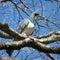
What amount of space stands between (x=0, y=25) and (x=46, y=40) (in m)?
0.83

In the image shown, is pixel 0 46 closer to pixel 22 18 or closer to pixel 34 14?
pixel 34 14

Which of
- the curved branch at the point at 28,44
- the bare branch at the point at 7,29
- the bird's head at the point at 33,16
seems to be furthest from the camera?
the bird's head at the point at 33,16

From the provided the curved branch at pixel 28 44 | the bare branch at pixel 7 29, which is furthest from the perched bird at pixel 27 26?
the curved branch at pixel 28 44

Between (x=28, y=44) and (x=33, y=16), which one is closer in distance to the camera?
(x=28, y=44)

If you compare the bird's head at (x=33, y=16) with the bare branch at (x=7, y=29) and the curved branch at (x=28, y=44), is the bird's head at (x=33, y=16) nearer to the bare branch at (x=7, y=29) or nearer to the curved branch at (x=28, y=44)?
the bare branch at (x=7, y=29)

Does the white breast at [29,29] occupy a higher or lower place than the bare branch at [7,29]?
lower

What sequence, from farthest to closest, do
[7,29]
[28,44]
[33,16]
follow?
[33,16]
[7,29]
[28,44]

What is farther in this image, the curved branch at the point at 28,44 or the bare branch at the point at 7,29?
the bare branch at the point at 7,29

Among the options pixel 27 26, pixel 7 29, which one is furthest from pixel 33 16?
pixel 7 29

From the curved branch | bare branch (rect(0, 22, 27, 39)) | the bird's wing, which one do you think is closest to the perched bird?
the bird's wing

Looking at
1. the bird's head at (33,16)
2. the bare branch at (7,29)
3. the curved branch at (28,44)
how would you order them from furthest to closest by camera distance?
the bird's head at (33,16), the bare branch at (7,29), the curved branch at (28,44)

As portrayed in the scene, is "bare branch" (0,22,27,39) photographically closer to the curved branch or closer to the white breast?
the curved branch

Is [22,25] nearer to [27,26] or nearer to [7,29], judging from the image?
[27,26]

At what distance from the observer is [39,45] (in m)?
2.46
